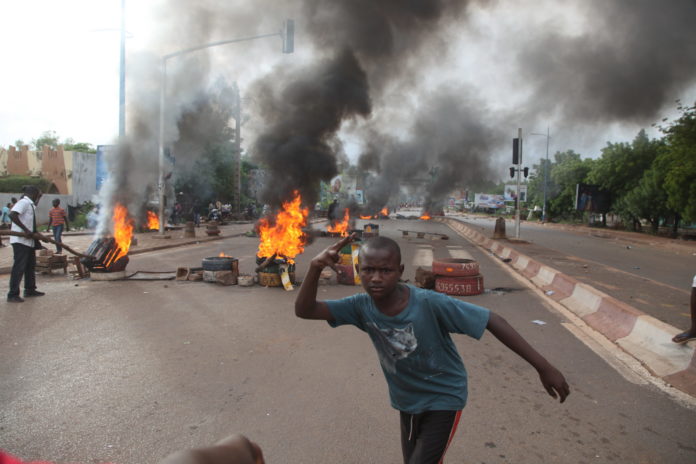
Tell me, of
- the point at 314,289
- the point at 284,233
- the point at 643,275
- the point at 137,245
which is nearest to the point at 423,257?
the point at 284,233

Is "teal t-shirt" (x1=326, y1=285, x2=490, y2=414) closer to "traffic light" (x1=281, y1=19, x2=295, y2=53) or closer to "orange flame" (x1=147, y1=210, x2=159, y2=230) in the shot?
"traffic light" (x1=281, y1=19, x2=295, y2=53)

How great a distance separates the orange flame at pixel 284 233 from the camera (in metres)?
8.96

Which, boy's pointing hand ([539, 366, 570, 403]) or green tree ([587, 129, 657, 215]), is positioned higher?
green tree ([587, 129, 657, 215])

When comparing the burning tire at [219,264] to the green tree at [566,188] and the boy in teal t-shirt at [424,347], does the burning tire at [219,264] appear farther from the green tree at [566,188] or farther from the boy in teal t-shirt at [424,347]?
the green tree at [566,188]

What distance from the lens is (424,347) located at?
6.05 ft

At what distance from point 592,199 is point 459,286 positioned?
87.0 ft

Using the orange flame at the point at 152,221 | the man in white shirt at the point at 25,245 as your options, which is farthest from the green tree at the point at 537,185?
the man in white shirt at the point at 25,245

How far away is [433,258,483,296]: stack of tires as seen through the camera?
24.8ft

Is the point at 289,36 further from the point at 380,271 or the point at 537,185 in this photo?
the point at 537,185

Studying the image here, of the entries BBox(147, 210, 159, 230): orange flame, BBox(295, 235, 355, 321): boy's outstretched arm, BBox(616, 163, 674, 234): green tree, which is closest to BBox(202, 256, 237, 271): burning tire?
BBox(295, 235, 355, 321): boy's outstretched arm

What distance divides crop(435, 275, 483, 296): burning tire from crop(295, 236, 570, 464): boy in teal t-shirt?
19.1ft

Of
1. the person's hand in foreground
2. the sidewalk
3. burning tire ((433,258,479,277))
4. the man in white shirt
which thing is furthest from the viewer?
the sidewalk

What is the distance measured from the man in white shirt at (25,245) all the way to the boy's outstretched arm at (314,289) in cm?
623

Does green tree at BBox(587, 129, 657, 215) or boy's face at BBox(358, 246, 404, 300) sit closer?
boy's face at BBox(358, 246, 404, 300)
